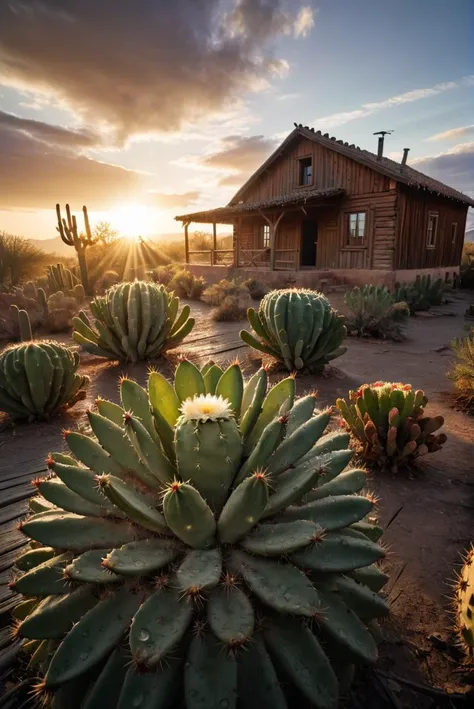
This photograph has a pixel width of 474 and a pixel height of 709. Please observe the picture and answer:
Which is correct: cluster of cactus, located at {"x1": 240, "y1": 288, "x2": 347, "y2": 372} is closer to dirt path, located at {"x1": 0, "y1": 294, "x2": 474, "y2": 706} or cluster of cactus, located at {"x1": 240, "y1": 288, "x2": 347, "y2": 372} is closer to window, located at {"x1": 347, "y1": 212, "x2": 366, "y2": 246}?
dirt path, located at {"x1": 0, "y1": 294, "x2": 474, "y2": 706}

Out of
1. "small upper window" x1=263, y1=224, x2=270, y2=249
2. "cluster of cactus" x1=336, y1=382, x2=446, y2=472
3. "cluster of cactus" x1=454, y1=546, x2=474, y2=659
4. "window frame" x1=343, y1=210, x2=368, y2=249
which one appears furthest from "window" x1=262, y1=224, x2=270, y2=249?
"cluster of cactus" x1=454, y1=546, x2=474, y2=659

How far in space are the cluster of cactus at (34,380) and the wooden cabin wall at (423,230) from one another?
1536 cm

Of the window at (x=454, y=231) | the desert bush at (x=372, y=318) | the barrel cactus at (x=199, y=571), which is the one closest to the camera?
the barrel cactus at (x=199, y=571)

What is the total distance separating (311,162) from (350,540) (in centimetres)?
2063

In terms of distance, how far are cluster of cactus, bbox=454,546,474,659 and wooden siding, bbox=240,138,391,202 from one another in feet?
54.7

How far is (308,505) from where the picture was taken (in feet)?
5.00

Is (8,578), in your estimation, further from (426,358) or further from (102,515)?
(426,358)

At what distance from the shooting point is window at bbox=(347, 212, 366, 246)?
55.9 feet

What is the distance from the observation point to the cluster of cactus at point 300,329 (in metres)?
5.19

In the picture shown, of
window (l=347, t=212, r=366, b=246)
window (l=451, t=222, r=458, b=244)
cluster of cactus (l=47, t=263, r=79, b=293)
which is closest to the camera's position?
cluster of cactus (l=47, t=263, r=79, b=293)

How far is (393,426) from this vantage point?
126 inches

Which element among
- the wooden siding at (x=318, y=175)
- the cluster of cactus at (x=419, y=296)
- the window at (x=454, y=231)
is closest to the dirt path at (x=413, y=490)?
the cluster of cactus at (x=419, y=296)

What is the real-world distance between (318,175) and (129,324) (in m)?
16.4

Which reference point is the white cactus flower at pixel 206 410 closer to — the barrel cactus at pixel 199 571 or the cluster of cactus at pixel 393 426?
the barrel cactus at pixel 199 571
